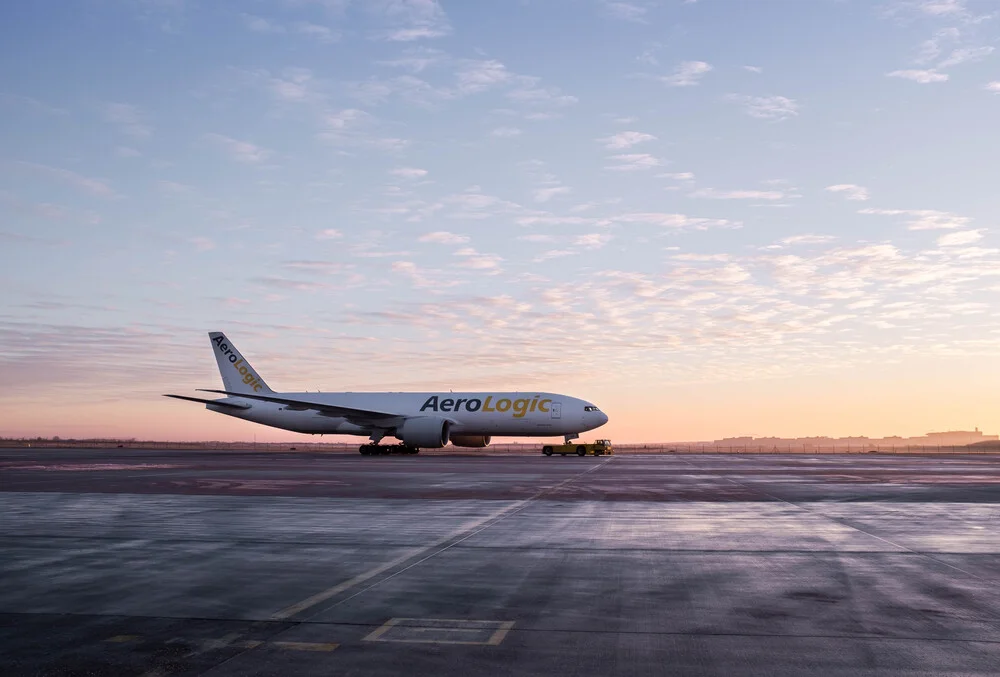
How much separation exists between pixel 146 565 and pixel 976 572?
33.7 feet

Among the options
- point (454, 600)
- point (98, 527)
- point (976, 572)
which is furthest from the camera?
point (98, 527)

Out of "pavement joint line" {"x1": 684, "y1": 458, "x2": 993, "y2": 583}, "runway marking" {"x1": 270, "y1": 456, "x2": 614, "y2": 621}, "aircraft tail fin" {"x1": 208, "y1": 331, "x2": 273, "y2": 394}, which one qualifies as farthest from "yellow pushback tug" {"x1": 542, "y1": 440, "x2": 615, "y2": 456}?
"runway marking" {"x1": 270, "y1": 456, "x2": 614, "y2": 621}

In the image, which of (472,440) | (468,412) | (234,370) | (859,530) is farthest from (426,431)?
(859,530)

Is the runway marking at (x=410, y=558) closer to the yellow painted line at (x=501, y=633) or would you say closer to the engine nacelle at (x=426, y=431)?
the yellow painted line at (x=501, y=633)

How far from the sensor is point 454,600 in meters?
8.21

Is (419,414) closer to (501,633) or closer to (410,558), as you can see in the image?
(410,558)

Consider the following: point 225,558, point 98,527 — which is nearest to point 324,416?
point 98,527

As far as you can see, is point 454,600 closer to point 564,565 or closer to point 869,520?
point 564,565

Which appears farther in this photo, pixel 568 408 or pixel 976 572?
pixel 568 408

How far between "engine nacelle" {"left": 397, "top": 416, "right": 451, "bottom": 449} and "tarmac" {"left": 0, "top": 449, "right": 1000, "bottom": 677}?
3822 centimetres

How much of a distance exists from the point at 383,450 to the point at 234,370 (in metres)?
16.5

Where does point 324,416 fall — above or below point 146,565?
above

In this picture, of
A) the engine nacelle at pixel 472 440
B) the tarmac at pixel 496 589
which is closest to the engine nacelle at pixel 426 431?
the engine nacelle at pixel 472 440

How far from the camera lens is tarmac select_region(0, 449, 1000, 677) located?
6168mm
